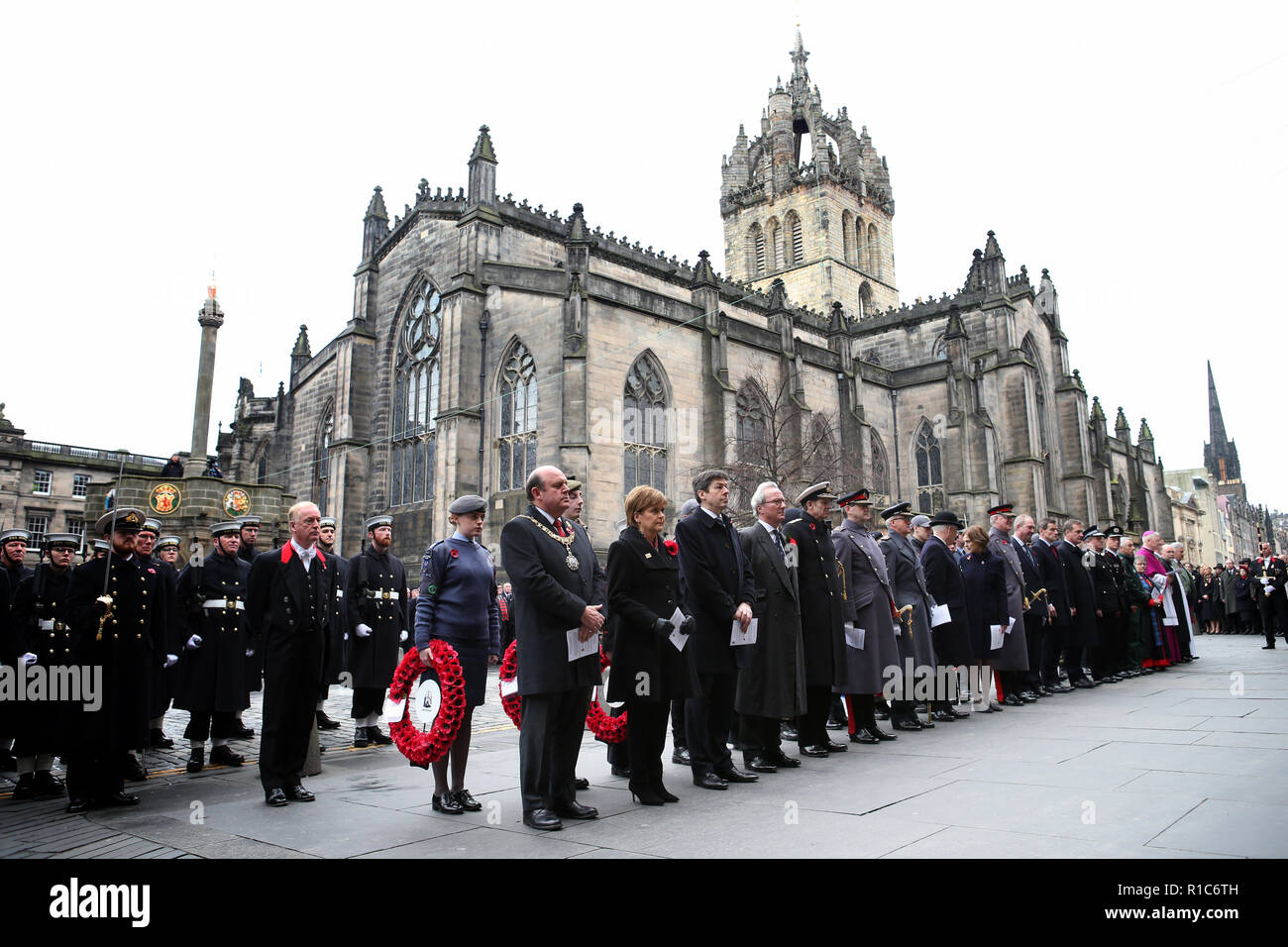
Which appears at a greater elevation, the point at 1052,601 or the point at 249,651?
the point at 1052,601

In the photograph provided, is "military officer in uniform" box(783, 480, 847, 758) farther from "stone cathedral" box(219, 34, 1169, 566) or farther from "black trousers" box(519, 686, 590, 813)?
"stone cathedral" box(219, 34, 1169, 566)

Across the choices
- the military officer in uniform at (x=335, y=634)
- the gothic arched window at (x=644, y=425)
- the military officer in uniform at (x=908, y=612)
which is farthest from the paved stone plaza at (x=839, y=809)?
the gothic arched window at (x=644, y=425)

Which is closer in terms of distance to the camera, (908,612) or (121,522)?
(121,522)

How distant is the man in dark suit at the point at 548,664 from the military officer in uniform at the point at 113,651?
2.94 m

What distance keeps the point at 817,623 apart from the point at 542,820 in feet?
9.90

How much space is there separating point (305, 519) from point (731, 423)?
68.0 ft

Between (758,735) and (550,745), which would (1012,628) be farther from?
(550,745)

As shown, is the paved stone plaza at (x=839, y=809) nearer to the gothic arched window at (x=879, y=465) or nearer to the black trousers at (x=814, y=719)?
the black trousers at (x=814, y=719)

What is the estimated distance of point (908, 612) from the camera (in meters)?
7.69

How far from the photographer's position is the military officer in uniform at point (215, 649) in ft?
22.8

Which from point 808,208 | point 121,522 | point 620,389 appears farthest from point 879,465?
point 121,522

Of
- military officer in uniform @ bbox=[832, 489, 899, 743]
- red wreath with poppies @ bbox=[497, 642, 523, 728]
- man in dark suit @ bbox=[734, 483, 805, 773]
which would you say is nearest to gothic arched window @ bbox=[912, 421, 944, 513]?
military officer in uniform @ bbox=[832, 489, 899, 743]

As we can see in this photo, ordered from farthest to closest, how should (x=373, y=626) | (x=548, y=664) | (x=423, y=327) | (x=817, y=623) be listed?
(x=423, y=327) → (x=373, y=626) → (x=817, y=623) → (x=548, y=664)
